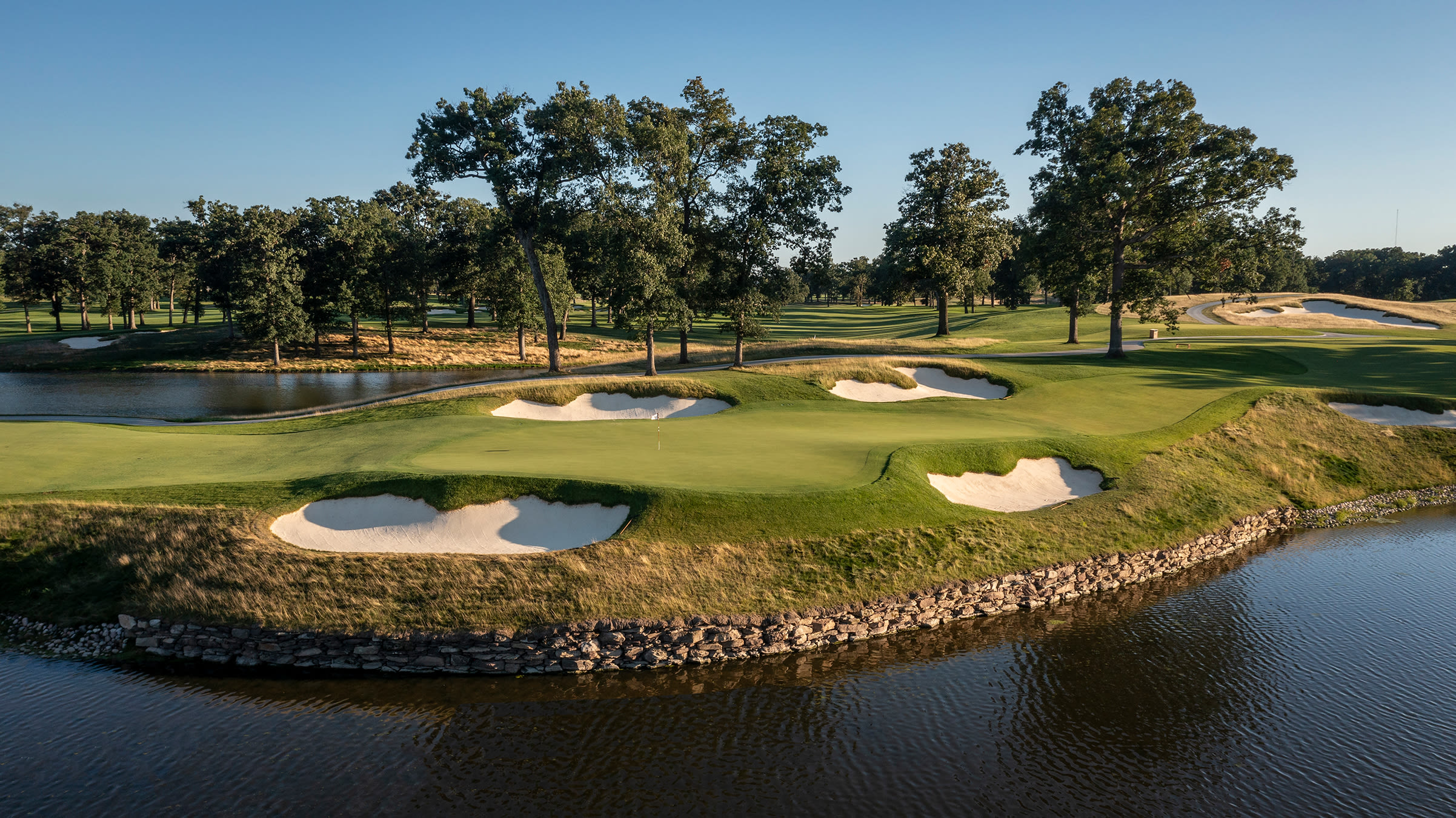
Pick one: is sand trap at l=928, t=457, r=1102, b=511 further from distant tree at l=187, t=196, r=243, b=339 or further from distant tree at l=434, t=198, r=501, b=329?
distant tree at l=187, t=196, r=243, b=339

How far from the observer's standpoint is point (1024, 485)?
22625 mm

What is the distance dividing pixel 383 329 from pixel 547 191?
49624 mm

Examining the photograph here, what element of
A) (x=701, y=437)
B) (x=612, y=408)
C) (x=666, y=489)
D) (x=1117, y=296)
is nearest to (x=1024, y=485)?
(x=701, y=437)

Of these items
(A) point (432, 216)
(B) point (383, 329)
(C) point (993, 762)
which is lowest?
(C) point (993, 762)

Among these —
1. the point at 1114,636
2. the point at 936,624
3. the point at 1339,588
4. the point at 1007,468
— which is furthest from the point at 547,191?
the point at 1339,588

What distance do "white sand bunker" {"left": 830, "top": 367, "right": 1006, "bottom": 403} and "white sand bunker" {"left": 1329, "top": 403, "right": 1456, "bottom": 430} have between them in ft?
48.3

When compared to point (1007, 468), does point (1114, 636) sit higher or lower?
lower

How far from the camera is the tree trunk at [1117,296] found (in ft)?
138

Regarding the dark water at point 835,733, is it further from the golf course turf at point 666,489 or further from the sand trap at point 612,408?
the sand trap at point 612,408

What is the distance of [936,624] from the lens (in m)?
17.1

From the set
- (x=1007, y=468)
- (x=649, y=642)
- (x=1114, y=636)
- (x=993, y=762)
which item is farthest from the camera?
(x=1007, y=468)

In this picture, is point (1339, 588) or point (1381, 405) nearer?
point (1339, 588)

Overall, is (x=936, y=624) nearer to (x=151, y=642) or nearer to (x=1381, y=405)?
(x=151, y=642)

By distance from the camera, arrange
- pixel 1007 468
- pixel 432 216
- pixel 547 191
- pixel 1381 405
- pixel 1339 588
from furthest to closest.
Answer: pixel 432 216
pixel 547 191
pixel 1381 405
pixel 1007 468
pixel 1339 588
